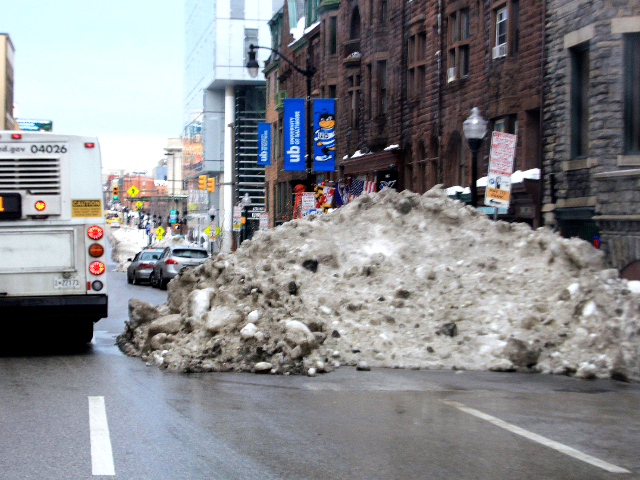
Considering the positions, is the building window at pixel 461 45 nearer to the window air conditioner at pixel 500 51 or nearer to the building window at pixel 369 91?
the window air conditioner at pixel 500 51

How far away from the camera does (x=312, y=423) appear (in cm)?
760

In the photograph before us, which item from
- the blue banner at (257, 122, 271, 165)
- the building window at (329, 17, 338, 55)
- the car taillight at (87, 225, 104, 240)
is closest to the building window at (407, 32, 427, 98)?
the building window at (329, 17, 338, 55)

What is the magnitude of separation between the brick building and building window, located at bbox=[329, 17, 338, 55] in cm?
5

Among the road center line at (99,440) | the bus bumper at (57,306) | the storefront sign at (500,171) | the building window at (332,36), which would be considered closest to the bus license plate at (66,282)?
the bus bumper at (57,306)

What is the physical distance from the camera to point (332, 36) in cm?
4400

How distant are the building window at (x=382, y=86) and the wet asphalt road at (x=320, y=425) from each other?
88.2ft

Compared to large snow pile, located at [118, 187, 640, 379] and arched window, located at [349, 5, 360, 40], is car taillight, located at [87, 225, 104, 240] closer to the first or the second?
large snow pile, located at [118, 187, 640, 379]

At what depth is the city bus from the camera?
11.7 meters

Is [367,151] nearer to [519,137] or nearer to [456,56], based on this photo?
[456,56]

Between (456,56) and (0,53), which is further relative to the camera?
(0,53)

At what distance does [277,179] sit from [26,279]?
4680cm

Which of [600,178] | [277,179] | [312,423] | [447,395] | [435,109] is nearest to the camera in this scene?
[312,423]

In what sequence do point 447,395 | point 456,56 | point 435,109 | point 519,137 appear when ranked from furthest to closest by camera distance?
1. point 435,109
2. point 456,56
3. point 519,137
4. point 447,395

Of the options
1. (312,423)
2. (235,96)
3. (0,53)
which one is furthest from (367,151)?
(0,53)
